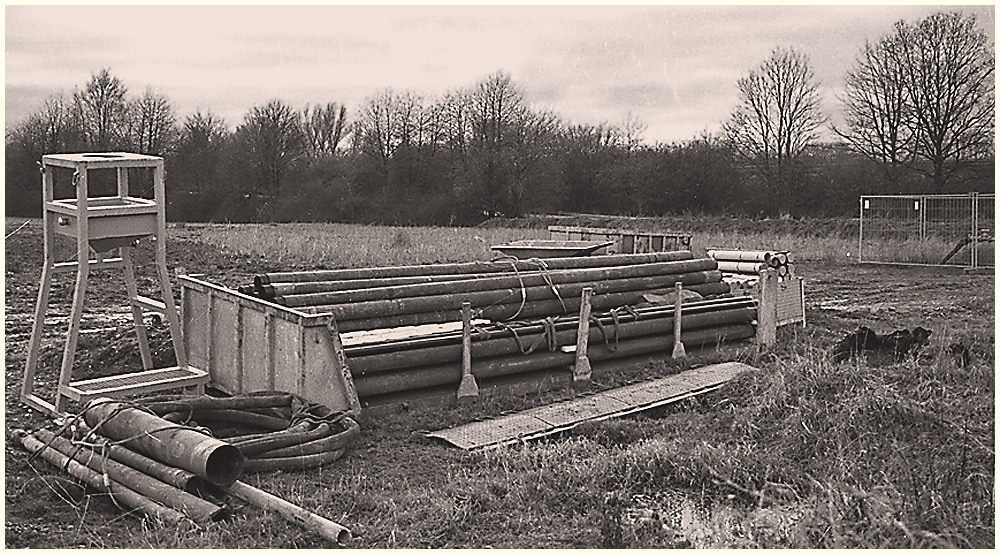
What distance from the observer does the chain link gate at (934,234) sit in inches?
1094

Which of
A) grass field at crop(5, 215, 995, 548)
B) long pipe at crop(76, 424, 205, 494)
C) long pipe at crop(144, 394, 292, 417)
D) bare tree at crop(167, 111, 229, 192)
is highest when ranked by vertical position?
bare tree at crop(167, 111, 229, 192)

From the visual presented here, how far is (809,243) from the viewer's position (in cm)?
3170

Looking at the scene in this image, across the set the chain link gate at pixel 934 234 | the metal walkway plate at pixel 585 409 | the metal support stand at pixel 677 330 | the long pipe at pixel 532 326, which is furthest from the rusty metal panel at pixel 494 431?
the chain link gate at pixel 934 234

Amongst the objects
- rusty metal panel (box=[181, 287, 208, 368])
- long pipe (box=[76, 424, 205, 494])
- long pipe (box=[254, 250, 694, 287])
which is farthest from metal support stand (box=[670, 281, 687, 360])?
long pipe (box=[76, 424, 205, 494])

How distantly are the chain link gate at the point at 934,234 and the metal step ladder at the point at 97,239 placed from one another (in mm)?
22023

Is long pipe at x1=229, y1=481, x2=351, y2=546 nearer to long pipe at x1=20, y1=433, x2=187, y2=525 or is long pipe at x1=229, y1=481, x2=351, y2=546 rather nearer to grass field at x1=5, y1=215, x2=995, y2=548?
grass field at x1=5, y1=215, x2=995, y2=548

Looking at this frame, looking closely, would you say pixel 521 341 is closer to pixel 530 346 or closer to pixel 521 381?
pixel 530 346

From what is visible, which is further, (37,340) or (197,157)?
(197,157)

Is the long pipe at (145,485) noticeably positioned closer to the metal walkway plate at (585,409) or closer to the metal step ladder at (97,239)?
the metal step ladder at (97,239)

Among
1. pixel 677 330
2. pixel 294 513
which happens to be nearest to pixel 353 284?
pixel 677 330

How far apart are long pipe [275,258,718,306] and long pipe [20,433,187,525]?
2.94 m

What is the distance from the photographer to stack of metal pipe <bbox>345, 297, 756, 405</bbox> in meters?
10.3

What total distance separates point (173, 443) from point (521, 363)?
4489mm

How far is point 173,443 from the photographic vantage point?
7586 mm
